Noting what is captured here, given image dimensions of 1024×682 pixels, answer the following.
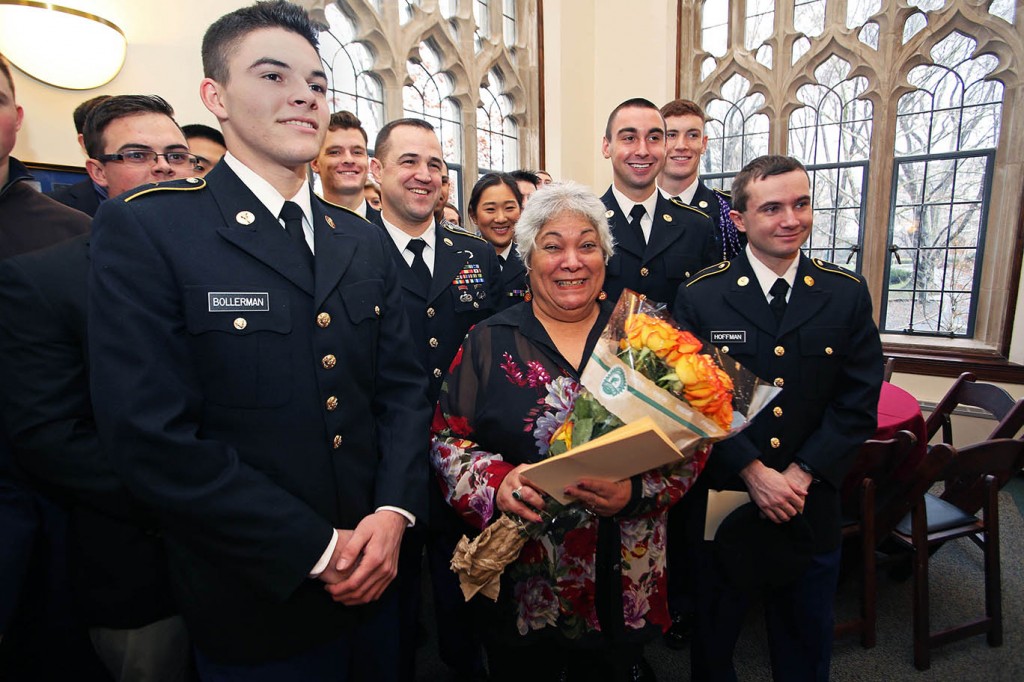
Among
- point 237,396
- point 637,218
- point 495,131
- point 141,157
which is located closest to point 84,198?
point 141,157

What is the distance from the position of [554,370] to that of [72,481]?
1103 mm

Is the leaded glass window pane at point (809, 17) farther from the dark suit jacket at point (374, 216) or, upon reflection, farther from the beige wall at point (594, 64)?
the dark suit jacket at point (374, 216)

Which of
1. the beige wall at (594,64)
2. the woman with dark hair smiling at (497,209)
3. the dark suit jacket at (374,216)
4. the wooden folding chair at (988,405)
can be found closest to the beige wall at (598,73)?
the beige wall at (594,64)

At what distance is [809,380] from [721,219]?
1303 millimetres

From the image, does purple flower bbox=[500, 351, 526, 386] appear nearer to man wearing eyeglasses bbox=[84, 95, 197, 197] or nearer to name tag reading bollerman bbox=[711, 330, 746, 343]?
name tag reading bollerman bbox=[711, 330, 746, 343]

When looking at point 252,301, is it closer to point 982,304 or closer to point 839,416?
point 839,416

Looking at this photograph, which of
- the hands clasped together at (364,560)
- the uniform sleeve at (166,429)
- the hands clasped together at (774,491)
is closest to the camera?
the uniform sleeve at (166,429)

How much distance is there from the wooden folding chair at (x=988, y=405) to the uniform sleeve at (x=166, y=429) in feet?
10.1

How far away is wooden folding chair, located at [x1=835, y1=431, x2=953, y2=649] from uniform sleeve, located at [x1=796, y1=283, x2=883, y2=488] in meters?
0.43

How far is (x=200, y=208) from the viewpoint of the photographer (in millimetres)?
997

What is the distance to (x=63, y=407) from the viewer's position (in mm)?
1059

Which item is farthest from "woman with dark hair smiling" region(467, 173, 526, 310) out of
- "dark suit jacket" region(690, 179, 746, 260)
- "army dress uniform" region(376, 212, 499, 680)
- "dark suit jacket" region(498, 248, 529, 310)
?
"dark suit jacket" region(690, 179, 746, 260)

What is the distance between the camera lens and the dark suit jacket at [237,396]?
89 centimetres

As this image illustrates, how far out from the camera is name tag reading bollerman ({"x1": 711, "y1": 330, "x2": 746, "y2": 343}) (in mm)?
1653
